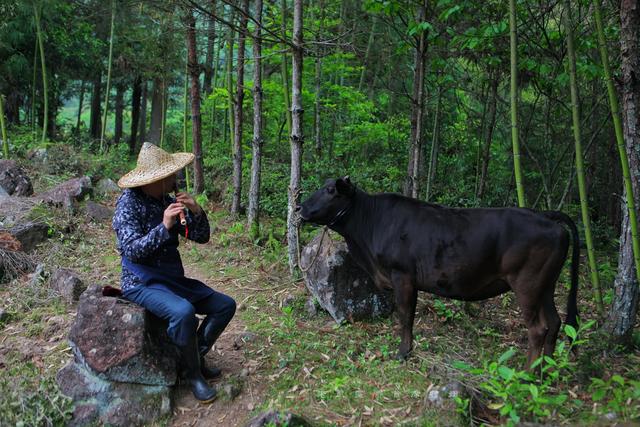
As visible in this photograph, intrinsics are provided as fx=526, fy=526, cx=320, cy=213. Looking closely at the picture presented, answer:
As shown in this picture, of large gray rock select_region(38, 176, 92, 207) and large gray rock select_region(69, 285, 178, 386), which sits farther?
large gray rock select_region(38, 176, 92, 207)

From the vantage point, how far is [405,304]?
5234 mm

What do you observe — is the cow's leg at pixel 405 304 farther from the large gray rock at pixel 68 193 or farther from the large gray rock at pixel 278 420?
the large gray rock at pixel 68 193

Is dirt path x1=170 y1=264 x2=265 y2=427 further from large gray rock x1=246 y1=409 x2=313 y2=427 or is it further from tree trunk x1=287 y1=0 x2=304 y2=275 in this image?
tree trunk x1=287 y1=0 x2=304 y2=275

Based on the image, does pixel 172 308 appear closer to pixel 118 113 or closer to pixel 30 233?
pixel 30 233

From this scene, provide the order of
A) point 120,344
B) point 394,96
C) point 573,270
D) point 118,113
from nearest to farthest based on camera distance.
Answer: point 120,344
point 573,270
point 394,96
point 118,113

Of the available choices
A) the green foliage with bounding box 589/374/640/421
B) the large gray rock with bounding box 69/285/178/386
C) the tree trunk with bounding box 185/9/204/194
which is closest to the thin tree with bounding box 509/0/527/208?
the green foliage with bounding box 589/374/640/421

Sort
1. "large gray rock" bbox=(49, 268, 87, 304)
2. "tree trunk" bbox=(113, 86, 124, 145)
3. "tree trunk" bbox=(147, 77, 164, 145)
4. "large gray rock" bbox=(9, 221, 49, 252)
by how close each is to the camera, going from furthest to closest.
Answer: "tree trunk" bbox=(113, 86, 124, 145), "tree trunk" bbox=(147, 77, 164, 145), "large gray rock" bbox=(9, 221, 49, 252), "large gray rock" bbox=(49, 268, 87, 304)

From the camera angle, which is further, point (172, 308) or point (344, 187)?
point (344, 187)

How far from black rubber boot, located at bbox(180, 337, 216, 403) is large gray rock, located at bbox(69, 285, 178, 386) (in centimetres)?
18

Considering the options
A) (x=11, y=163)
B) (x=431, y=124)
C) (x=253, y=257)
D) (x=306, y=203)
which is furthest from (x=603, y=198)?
(x=11, y=163)

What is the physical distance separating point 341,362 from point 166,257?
1953mm

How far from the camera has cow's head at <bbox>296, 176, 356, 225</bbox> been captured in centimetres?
555

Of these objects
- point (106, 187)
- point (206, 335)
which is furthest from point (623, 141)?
point (106, 187)

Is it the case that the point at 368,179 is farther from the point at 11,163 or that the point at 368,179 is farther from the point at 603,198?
the point at 11,163
